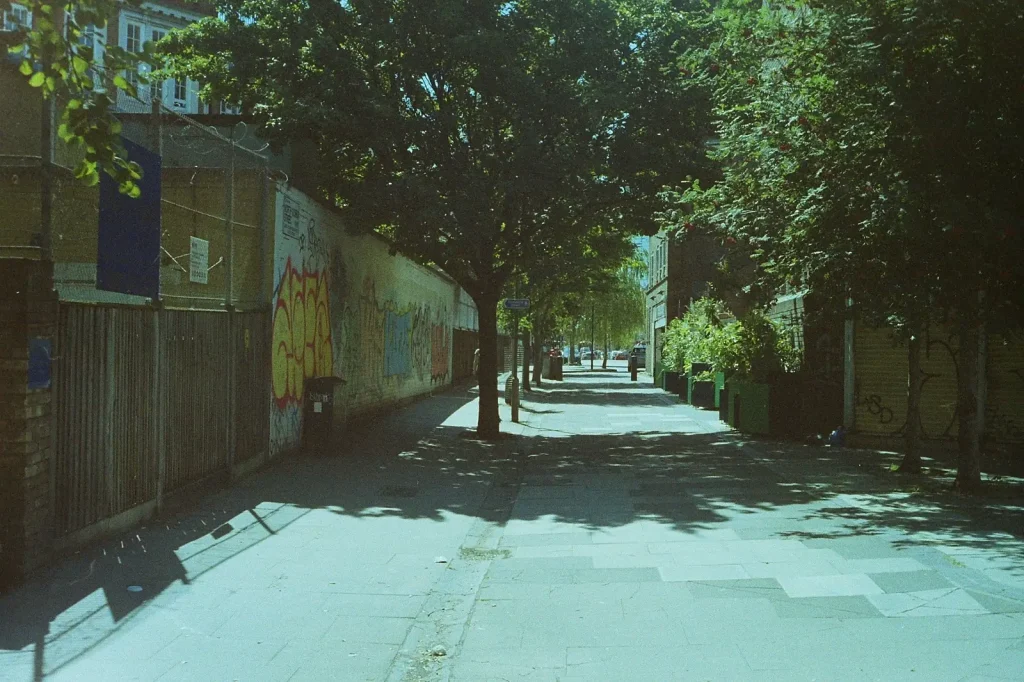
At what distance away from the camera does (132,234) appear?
8.48m

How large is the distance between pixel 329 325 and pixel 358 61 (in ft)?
13.7

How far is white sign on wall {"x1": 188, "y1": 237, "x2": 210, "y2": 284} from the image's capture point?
35.9ft

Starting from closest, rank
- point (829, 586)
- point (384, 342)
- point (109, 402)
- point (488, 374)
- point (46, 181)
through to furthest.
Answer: point (829, 586) → point (46, 181) → point (109, 402) → point (488, 374) → point (384, 342)

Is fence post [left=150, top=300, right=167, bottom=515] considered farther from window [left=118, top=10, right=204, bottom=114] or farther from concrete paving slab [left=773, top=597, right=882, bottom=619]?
window [left=118, top=10, right=204, bottom=114]

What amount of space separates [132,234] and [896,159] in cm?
686

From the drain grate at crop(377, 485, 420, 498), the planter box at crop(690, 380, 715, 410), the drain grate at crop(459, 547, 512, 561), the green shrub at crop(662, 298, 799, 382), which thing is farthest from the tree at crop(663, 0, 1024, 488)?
the planter box at crop(690, 380, 715, 410)

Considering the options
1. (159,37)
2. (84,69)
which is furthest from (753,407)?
(159,37)

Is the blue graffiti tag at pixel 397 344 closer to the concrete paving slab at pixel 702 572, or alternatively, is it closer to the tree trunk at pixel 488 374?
the tree trunk at pixel 488 374

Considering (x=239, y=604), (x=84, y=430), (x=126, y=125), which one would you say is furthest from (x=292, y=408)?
(x=239, y=604)

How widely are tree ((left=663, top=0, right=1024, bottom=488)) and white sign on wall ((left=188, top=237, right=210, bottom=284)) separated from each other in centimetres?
582

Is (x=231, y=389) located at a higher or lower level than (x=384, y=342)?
lower

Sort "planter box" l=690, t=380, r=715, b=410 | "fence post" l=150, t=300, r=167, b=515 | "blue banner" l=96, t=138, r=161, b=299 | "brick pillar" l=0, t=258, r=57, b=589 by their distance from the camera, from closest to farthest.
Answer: "brick pillar" l=0, t=258, r=57, b=589
"blue banner" l=96, t=138, r=161, b=299
"fence post" l=150, t=300, r=167, b=515
"planter box" l=690, t=380, r=715, b=410

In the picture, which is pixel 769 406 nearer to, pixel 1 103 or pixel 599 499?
pixel 599 499

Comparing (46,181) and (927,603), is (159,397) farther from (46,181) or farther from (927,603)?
(927,603)
